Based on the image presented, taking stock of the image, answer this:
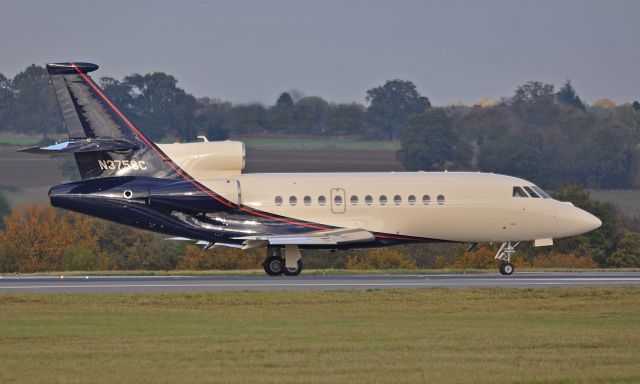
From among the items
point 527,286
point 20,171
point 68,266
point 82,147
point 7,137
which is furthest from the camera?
point 7,137

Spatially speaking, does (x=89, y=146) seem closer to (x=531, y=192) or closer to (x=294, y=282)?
(x=294, y=282)

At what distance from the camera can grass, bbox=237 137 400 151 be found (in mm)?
88250

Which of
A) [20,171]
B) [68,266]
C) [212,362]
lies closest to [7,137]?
[20,171]

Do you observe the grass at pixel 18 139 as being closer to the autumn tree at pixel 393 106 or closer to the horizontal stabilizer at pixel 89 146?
the autumn tree at pixel 393 106

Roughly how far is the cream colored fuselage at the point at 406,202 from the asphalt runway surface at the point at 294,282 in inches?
63.7

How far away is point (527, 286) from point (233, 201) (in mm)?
10526

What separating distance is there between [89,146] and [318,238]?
314 inches

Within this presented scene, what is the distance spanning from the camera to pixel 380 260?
59750mm

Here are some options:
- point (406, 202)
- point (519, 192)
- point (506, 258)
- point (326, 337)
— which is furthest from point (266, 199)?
point (326, 337)

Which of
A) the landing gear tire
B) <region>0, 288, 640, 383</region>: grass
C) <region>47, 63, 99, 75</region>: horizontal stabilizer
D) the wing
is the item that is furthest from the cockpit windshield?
<region>47, 63, 99, 75</region>: horizontal stabilizer

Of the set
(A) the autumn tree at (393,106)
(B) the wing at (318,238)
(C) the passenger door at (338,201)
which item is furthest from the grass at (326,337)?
(A) the autumn tree at (393,106)

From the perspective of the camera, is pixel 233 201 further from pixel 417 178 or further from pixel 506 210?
pixel 506 210

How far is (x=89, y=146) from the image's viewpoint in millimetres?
38469

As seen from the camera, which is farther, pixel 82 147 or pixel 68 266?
pixel 68 266
